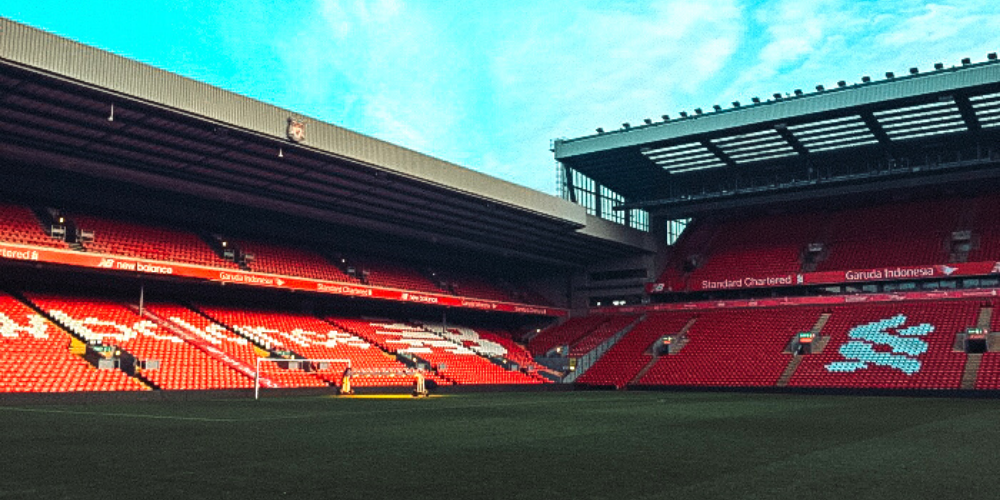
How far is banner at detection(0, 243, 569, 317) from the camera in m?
29.8

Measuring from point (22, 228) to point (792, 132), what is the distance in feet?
121

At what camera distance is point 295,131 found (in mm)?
29469

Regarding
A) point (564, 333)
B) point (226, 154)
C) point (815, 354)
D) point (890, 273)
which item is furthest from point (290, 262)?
point (890, 273)

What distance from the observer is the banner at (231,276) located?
97.7 feet

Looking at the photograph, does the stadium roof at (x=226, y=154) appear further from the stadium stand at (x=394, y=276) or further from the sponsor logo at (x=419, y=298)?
the sponsor logo at (x=419, y=298)

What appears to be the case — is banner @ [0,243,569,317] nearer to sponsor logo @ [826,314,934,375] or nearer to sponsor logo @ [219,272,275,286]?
sponsor logo @ [219,272,275,286]

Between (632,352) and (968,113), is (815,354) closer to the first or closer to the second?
(632,352)

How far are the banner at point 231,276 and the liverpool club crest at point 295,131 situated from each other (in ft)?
29.8

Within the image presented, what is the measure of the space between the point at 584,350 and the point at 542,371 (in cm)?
383

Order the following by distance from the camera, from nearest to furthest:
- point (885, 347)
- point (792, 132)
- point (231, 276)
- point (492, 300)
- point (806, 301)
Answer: point (231, 276) < point (885, 347) < point (792, 132) < point (806, 301) < point (492, 300)

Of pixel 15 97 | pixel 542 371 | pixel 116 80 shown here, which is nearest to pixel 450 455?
pixel 116 80

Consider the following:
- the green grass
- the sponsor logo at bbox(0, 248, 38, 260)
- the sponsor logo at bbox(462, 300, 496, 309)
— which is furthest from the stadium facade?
the green grass

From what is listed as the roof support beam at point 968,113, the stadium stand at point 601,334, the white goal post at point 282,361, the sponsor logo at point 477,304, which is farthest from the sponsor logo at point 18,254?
the roof support beam at point 968,113

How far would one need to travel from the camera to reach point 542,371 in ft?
157
